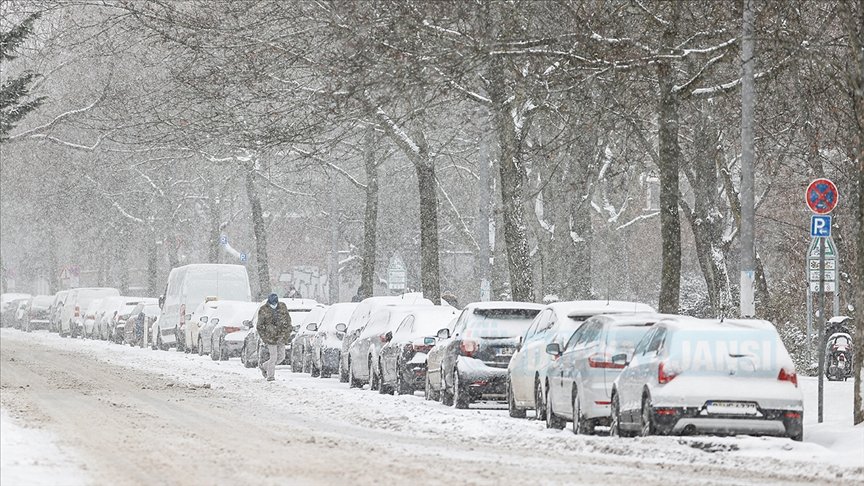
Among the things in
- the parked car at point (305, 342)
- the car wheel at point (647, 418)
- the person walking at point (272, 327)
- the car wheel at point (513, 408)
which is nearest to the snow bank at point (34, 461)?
the car wheel at point (647, 418)

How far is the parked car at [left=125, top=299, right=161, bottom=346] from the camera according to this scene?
54594mm

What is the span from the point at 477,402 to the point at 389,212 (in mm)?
46568

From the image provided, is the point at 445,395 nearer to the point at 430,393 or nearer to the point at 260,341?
the point at 430,393

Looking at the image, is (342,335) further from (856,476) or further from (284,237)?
(284,237)

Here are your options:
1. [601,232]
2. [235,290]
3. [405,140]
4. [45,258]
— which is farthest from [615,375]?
[45,258]

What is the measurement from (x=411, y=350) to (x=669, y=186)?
4.95 meters

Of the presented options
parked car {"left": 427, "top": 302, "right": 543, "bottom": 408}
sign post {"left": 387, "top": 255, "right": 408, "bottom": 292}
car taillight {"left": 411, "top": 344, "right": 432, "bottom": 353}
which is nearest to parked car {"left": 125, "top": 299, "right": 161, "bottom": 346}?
sign post {"left": 387, "top": 255, "right": 408, "bottom": 292}

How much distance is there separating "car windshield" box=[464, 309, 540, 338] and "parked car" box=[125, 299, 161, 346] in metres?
29.7

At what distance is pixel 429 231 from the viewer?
40.5m

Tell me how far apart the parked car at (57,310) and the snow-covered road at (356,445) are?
4477 cm

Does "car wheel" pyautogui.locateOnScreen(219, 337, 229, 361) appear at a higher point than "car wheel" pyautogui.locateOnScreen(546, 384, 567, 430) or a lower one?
higher

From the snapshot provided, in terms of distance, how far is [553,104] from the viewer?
33.0 meters

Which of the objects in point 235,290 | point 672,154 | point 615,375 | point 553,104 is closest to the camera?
point 615,375

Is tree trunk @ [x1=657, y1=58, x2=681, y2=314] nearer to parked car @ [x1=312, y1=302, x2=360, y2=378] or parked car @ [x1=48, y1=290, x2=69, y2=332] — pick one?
parked car @ [x1=312, y1=302, x2=360, y2=378]
